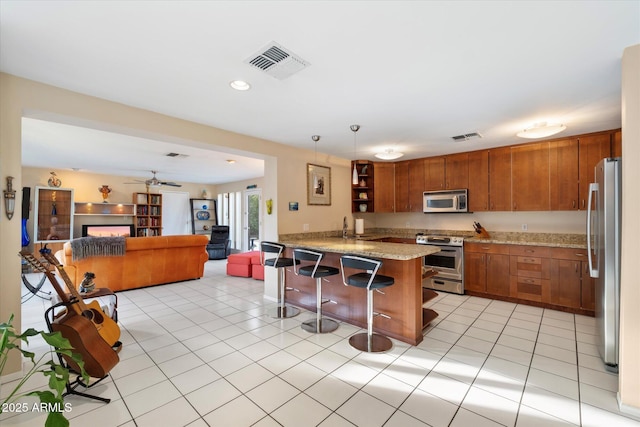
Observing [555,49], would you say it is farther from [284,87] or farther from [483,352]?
[483,352]

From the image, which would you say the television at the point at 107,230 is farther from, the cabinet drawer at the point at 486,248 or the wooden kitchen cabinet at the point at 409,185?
the cabinet drawer at the point at 486,248

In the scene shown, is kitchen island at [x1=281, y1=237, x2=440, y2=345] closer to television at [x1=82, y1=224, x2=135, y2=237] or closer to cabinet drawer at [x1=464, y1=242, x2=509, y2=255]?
cabinet drawer at [x1=464, y1=242, x2=509, y2=255]

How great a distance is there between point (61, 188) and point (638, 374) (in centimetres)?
1048

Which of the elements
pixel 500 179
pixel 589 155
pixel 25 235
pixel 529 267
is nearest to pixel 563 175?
pixel 589 155

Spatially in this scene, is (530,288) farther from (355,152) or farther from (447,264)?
(355,152)

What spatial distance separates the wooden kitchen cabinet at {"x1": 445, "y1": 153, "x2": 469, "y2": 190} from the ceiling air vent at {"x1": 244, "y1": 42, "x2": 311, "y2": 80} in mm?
3946

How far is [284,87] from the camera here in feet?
8.34

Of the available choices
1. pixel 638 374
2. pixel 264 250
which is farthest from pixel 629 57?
pixel 264 250

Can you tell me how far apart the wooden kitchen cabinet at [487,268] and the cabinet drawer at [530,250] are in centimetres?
9

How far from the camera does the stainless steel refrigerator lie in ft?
7.54

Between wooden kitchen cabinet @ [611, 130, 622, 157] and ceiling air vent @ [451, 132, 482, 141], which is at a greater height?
ceiling air vent @ [451, 132, 482, 141]

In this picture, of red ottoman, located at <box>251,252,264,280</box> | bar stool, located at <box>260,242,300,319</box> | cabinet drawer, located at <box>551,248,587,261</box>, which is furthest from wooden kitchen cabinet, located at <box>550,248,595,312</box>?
red ottoman, located at <box>251,252,264,280</box>

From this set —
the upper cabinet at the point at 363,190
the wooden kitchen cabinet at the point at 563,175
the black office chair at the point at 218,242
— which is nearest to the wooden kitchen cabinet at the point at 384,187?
the upper cabinet at the point at 363,190

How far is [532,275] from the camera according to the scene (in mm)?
4160
